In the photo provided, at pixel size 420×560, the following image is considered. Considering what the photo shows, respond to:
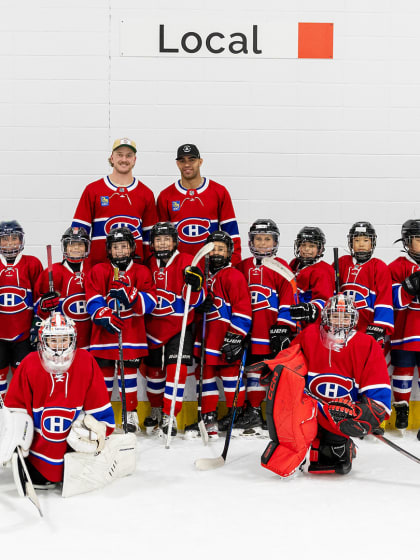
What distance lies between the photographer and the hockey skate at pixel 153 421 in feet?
12.1

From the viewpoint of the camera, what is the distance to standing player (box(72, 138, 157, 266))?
3.89 m

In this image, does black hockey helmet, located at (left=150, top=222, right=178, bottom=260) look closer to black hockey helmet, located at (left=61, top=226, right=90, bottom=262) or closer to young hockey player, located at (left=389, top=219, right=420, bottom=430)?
black hockey helmet, located at (left=61, top=226, right=90, bottom=262)

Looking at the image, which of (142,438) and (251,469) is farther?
(142,438)

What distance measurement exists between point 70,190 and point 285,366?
2.42 meters

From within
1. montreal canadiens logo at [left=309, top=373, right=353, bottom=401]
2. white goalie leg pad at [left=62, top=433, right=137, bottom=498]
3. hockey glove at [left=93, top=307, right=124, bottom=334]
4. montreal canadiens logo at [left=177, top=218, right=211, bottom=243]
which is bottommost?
white goalie leg pad at [left=62, top=433, right=137, bottom=498]

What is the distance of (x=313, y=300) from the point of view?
3633 millimetres

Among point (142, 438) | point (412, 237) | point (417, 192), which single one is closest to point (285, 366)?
point (142, 438)

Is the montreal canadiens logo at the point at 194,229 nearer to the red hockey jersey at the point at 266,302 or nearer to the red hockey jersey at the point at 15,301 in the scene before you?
the red hockey jersey at the point at 266,302

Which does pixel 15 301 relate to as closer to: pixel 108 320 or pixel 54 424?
pixel 108 320

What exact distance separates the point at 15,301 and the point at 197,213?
45.7 inches

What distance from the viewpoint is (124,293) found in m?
3.44

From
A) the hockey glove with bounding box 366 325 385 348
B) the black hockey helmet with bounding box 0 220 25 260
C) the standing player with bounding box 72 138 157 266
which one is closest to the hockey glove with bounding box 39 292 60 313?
the black hockey helmet with bounding box 0 220 25 260

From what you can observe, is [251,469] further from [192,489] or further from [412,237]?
[412,237]

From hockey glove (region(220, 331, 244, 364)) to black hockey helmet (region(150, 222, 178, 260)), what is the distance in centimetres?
57
